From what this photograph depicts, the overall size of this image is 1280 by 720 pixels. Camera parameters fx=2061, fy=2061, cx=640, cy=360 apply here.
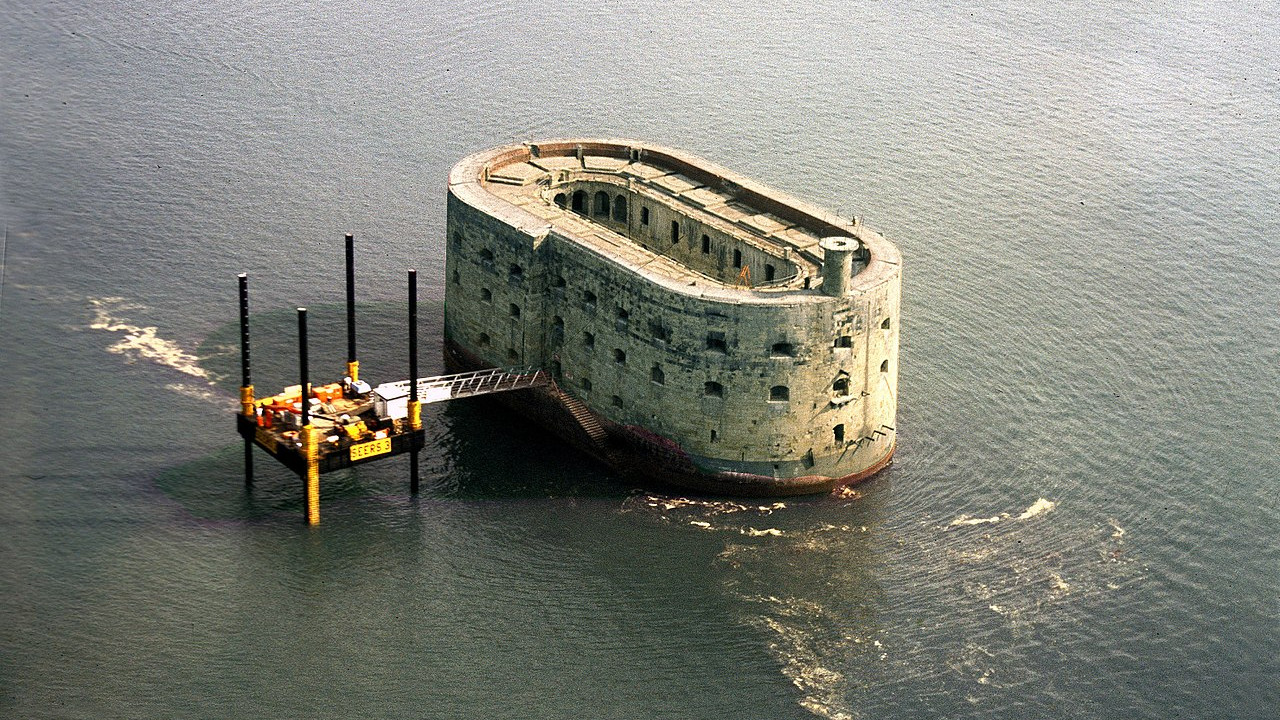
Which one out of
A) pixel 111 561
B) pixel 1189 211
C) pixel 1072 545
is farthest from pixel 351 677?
pixel 1189 211

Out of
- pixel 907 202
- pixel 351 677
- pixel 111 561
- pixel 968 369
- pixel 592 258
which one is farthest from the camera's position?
pixel 907 202

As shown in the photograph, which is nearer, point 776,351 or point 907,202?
point 776,351

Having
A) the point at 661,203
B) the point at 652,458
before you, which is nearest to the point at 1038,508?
the point at 652,458

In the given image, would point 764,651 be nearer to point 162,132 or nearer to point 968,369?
point 968,369

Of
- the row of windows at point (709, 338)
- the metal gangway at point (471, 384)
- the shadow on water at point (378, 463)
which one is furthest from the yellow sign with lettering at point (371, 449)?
the row of windows at point (709, 338)

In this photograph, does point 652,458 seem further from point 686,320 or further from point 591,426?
point 686,320

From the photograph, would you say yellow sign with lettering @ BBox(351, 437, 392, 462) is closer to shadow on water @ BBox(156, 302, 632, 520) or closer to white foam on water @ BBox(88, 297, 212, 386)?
shadow on water @ BBox(156, 302, 632, 520)

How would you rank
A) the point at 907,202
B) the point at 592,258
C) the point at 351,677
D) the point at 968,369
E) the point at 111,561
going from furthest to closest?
the point at 907,202, the point at 968,369, the point at 592,258, the point at 111,561, the point at 351,677
